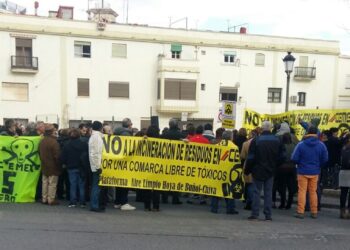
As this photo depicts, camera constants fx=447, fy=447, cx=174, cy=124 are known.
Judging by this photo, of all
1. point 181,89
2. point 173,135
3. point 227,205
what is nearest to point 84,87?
point 181,89

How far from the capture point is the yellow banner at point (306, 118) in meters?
14.9

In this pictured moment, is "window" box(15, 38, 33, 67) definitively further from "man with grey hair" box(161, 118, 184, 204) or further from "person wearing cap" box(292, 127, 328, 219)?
"person wearing cap" box(292, 127, 328, 219)

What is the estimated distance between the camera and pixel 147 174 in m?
9.56

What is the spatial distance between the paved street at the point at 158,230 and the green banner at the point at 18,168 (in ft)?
1.55

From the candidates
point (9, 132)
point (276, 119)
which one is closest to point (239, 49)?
point (276, 119)

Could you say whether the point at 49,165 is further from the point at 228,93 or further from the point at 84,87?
the point at 228,93

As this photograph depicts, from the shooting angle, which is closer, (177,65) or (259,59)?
(177,65)

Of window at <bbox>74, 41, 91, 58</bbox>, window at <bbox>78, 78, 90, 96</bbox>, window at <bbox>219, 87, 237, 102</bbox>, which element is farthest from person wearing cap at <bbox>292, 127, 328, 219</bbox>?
window at <bbox>219, 87, 237, 102</bbox>

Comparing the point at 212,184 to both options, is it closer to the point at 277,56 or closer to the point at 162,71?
the point at 162,71

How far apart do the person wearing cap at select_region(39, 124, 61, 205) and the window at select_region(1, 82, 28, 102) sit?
105 ft

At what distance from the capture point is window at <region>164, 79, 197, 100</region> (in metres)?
42.7

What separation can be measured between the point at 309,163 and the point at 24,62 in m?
35.2

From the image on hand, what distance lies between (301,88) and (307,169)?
129ft

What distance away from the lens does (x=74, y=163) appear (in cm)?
966
